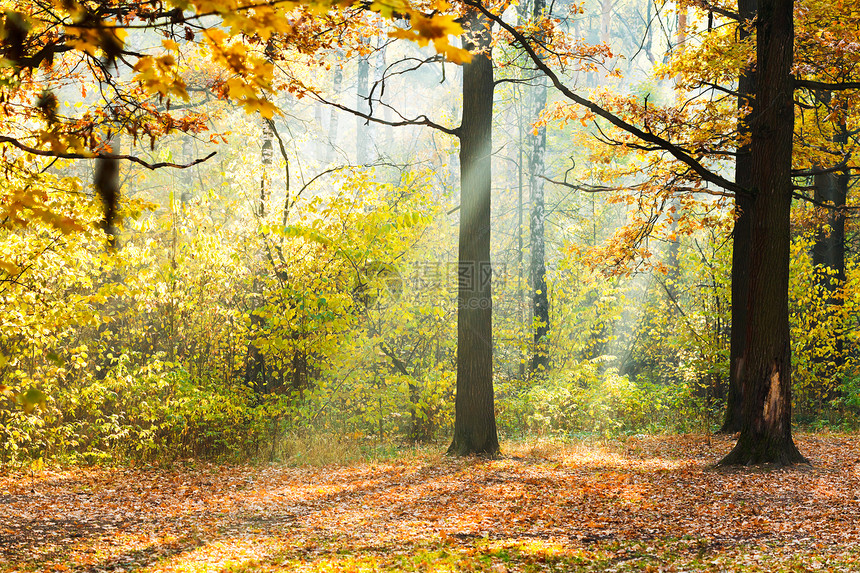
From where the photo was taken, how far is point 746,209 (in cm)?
957

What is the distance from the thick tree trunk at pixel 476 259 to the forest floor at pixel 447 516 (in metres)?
0.53

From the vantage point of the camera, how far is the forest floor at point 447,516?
14.4 ft

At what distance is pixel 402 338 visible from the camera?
1149cm

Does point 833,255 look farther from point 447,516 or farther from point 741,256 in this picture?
point 447,516

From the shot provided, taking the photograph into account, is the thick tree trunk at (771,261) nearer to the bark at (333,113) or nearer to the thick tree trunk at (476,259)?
the thick tree trunk at (476,259)

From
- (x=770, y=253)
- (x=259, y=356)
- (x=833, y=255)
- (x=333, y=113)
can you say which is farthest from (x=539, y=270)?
(x=333, y=113)

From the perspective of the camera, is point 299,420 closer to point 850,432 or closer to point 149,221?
point 149,221

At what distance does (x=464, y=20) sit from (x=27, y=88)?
4.99 m

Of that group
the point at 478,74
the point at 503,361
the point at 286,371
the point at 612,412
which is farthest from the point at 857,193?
the point at 286,371

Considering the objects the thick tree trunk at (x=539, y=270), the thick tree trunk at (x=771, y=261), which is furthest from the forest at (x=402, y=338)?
the thick tree trunk at (x=539, y=270)

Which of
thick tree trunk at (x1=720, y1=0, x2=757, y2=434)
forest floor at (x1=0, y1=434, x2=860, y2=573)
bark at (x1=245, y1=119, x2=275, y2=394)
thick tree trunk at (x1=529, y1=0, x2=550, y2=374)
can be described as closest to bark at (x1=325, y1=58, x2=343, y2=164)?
thick tree trunk at (x1=529, y1=0, x2=550, y2=374)

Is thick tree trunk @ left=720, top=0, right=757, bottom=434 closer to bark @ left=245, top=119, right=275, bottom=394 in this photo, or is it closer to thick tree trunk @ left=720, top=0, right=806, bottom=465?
thick tree trunk @ left=720, top=0, right=806, bottom=465

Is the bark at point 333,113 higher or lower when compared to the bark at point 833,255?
higher

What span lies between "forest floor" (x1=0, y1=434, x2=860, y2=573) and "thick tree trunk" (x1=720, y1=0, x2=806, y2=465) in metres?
0.44
